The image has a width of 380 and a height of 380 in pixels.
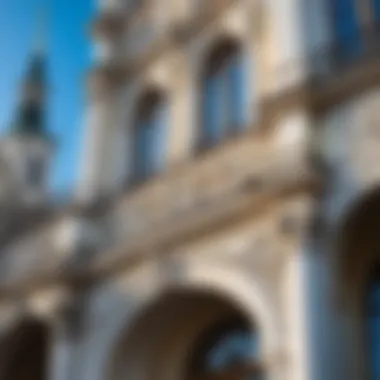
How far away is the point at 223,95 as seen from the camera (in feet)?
63.1

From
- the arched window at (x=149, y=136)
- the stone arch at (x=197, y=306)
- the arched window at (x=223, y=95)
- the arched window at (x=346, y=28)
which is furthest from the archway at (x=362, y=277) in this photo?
the arched window at (x=149, y=136)

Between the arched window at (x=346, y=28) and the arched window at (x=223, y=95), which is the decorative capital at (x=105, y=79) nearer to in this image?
the arched window at (x=223, y=95)

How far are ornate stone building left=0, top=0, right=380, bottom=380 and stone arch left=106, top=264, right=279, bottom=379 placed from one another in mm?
27

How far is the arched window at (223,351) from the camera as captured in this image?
1692 cm

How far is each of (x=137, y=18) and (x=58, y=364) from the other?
324 inches

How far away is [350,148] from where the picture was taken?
1531cm

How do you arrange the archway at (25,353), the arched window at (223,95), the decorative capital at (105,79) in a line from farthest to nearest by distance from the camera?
the decorative capital at (105,79)
the archway at (25,353)
the arched window at (223,95)

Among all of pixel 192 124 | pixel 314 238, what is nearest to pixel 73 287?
pixel 192 124

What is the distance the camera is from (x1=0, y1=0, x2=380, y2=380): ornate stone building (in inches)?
582

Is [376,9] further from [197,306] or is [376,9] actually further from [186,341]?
[186,341]

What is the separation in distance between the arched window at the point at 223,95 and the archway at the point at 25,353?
4.47 meters


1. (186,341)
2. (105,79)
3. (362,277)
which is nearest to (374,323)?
(362,277)

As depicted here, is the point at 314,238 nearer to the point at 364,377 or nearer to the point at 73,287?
the point at 364,377

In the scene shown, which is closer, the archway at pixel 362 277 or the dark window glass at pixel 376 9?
the archway at pixel 362 277
